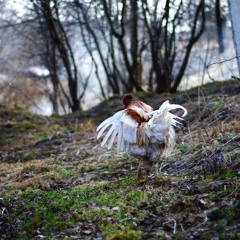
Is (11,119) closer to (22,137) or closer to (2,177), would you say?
(22,137)

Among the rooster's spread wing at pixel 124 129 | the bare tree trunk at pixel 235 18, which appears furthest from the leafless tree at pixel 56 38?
the rooster's spread wing at pixel 124 129

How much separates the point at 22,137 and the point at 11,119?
234cm

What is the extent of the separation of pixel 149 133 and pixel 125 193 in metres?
0.76

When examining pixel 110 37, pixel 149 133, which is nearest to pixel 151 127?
pixel 149 133

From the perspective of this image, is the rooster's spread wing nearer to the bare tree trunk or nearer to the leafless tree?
the bare tree trunk

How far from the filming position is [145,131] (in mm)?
5473

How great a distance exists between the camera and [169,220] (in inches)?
177

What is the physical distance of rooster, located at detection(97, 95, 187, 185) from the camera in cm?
541

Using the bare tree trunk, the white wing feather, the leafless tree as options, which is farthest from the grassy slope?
the leafless tree

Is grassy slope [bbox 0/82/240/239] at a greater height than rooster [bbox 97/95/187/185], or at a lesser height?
lesser

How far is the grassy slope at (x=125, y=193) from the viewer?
4.45 metres

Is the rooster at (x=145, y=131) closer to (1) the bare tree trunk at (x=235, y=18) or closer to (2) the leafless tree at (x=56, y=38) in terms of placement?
(1) the bare tree trunk at (x=235, y=18)

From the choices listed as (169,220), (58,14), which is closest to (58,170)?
(169,220)

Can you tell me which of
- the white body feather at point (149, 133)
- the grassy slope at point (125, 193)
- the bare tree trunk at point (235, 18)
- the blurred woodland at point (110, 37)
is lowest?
the grassy slope at point (125, 193)
